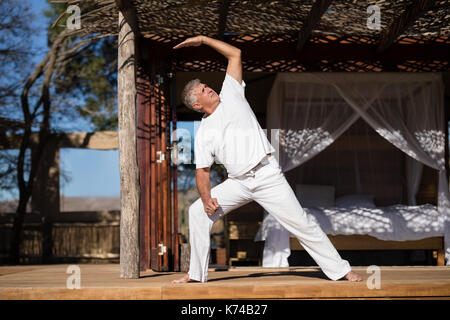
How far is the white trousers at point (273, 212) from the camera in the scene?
413 centimetres

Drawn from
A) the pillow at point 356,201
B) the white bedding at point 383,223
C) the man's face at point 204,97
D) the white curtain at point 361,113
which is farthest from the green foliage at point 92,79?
the man's face at point 204,97

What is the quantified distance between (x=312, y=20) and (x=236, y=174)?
6.60 ft

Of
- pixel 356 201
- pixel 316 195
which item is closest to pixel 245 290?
pixel 356 201

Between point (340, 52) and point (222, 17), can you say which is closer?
point (222, 17)

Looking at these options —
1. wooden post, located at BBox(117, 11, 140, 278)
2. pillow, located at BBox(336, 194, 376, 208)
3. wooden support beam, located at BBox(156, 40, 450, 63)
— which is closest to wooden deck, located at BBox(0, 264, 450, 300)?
wooden post, located at BBox(117, 11, 140, 278)

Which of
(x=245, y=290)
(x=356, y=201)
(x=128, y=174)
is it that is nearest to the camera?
(x=245, y=290)

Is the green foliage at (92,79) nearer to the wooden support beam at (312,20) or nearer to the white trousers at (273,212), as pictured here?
the wooden support beam at (312,20)

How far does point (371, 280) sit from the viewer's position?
4105 millimetres

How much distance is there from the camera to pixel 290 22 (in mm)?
5727

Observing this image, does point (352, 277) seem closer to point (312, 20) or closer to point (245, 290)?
point (245, 290)

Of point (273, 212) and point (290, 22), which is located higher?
point (290, 22)

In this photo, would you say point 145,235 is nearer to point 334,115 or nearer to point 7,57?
point 334,115

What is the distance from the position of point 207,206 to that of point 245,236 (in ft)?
14.0

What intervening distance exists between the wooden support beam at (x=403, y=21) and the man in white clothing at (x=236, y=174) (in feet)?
6.16
